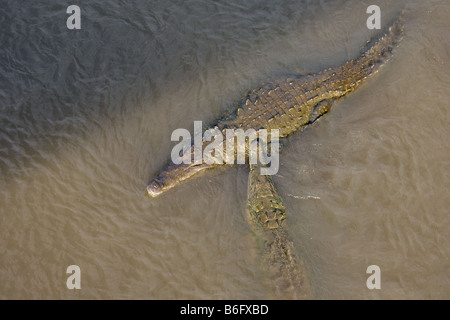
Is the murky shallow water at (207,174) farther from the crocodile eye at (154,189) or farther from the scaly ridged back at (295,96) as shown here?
the scaly ridged back at (295,96)

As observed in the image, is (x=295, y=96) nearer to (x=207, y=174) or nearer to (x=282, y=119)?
(x=282, y=119)

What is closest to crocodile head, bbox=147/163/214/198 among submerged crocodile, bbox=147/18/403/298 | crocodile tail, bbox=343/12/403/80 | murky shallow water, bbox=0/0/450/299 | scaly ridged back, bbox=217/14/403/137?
submerged crocodile, bbox=147/18/403/298

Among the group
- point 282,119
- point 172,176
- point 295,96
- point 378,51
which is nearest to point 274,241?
point 172,176

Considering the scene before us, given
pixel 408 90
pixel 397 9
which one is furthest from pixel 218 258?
pixel 397 9

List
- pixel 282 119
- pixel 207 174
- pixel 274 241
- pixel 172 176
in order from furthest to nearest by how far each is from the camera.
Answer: pixel 282 119
pixel 207 174
pixel 172 176
pixel 274 241

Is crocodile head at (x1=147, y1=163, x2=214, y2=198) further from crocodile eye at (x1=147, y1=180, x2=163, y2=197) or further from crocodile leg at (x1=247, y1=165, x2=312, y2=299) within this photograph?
crocodile leg at (x1=247, y1=165, x2=312, y2=299)
